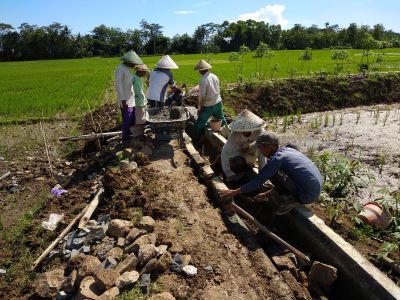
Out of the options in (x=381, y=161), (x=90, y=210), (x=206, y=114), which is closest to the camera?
(x=90, y=210)

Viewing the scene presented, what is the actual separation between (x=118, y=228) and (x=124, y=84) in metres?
3.20

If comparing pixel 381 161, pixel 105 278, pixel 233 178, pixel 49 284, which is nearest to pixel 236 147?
pixel 233 178

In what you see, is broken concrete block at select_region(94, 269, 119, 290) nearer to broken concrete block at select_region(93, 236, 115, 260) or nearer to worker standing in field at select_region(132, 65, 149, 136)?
broken concrete block at select_region(93, 236, 115, 260)

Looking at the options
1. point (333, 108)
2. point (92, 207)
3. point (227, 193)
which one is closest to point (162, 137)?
point (92, 207)

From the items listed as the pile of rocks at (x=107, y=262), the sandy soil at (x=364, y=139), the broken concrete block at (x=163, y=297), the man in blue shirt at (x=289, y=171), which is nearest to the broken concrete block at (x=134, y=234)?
the pile of rocks at (x=107, y=262)

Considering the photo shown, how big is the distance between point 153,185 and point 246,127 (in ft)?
5.15

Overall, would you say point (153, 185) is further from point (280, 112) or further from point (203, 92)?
point (280, 112)

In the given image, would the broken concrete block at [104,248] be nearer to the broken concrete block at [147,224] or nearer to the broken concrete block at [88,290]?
the broken concrete block at [147,224]

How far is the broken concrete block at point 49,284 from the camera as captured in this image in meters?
3.33

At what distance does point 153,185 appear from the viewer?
508 centimetres

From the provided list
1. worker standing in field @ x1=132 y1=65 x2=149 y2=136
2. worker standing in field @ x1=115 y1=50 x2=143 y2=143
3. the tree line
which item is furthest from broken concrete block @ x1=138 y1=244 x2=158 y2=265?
the tree line

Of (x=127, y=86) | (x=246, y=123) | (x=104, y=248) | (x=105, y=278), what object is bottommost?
(x=104, y=248)

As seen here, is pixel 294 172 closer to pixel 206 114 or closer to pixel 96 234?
pixel 96 234

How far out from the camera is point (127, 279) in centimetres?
310
